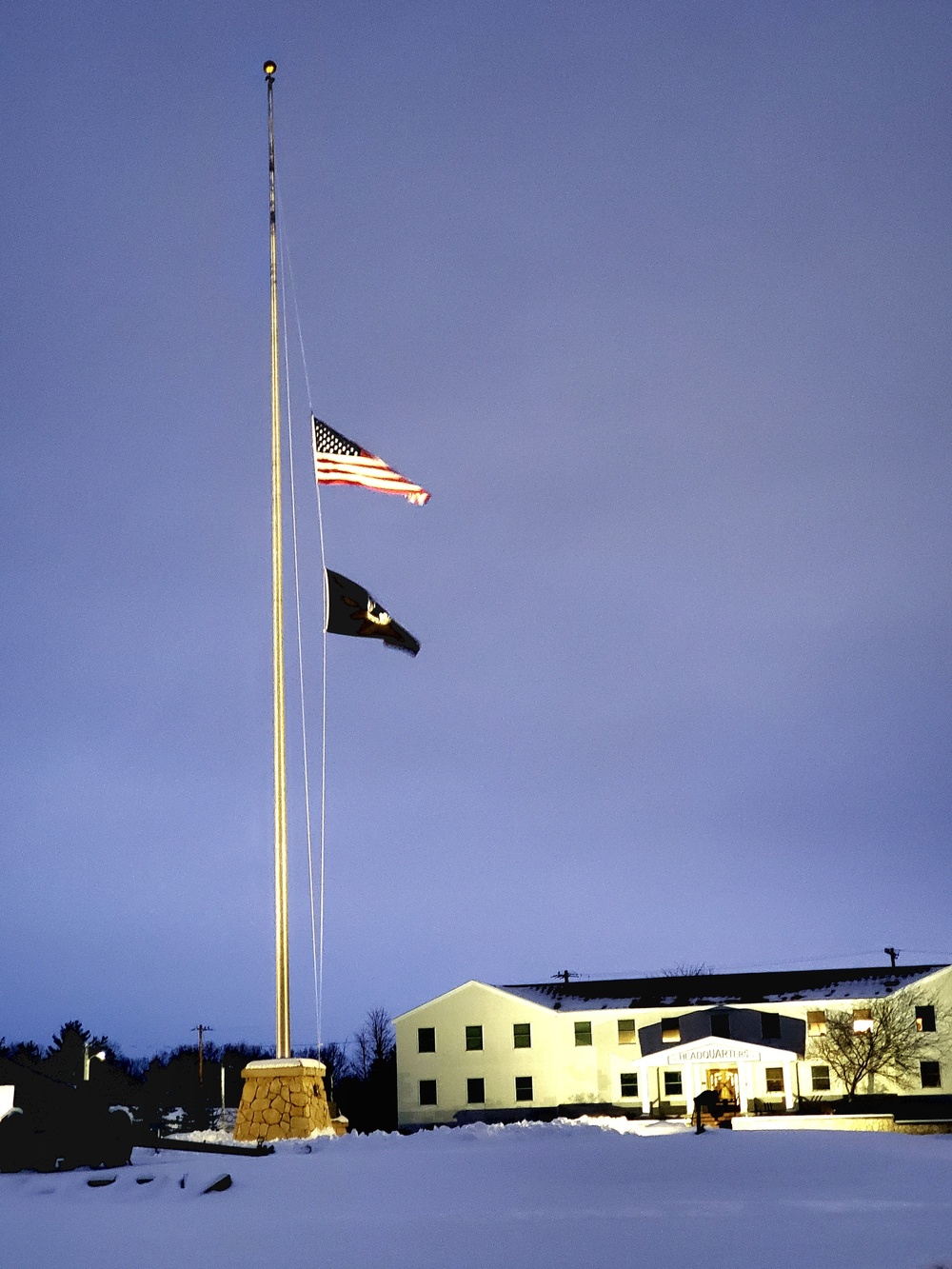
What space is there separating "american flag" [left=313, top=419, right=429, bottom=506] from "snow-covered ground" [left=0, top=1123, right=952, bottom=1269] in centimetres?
1045

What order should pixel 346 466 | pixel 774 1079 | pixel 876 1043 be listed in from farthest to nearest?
1. pixel 774 1079
2. pixel 876 1043
3. pixel 346 466

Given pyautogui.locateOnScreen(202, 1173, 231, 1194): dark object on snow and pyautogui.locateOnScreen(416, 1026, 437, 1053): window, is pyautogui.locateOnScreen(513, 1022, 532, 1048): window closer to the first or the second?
pyautogui.locateOnScreen(416, 1026, 437, 1053): window

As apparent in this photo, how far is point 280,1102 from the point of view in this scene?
20.3 meters

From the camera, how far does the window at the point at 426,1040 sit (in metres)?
60.2

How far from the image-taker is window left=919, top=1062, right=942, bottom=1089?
56.2 meters

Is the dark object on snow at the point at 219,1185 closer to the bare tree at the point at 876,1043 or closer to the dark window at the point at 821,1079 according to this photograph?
the bare tree at the point at 876,1043

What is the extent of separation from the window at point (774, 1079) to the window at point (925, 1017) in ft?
19.7

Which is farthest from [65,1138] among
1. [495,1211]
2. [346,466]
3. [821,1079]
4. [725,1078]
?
[821,1079]

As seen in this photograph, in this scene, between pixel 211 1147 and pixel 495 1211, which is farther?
pixel 211 1147

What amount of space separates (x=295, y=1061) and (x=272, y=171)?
1480 centimetres

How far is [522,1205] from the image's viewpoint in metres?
12.9

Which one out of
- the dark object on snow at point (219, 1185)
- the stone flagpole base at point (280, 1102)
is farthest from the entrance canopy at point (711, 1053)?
the dark object on snow at point (219, 1185)

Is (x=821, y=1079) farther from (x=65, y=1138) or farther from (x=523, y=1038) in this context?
(x=65, y=1138)

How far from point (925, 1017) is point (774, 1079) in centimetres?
679
